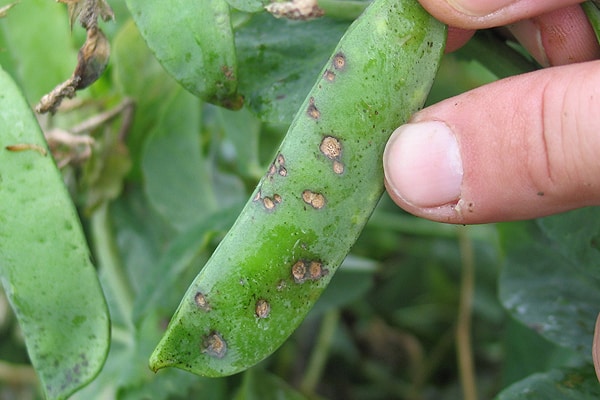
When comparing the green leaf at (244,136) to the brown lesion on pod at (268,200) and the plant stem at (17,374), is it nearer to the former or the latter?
the brown lesion on pod at (268,200)

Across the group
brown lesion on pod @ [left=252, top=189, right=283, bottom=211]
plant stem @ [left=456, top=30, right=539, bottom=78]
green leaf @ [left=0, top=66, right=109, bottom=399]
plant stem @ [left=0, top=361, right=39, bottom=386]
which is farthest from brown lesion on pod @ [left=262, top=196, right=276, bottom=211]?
plant stem @ [left=0, top=361, right=39, bottom=386]

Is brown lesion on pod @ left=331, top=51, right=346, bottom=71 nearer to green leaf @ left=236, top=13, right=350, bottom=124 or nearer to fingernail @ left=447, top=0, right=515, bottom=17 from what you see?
fingernail @ left=447, top=0, right=515, bottom=17

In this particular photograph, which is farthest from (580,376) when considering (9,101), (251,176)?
(9,101)

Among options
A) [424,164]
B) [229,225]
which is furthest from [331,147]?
[229,225]

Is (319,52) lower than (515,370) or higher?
higher

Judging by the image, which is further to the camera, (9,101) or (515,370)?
(515,370)

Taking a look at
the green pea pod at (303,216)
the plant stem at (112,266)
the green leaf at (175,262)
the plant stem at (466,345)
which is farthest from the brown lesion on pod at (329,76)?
the plant stem at (466,345)

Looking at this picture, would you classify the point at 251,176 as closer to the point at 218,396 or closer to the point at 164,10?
the point at 218,396
